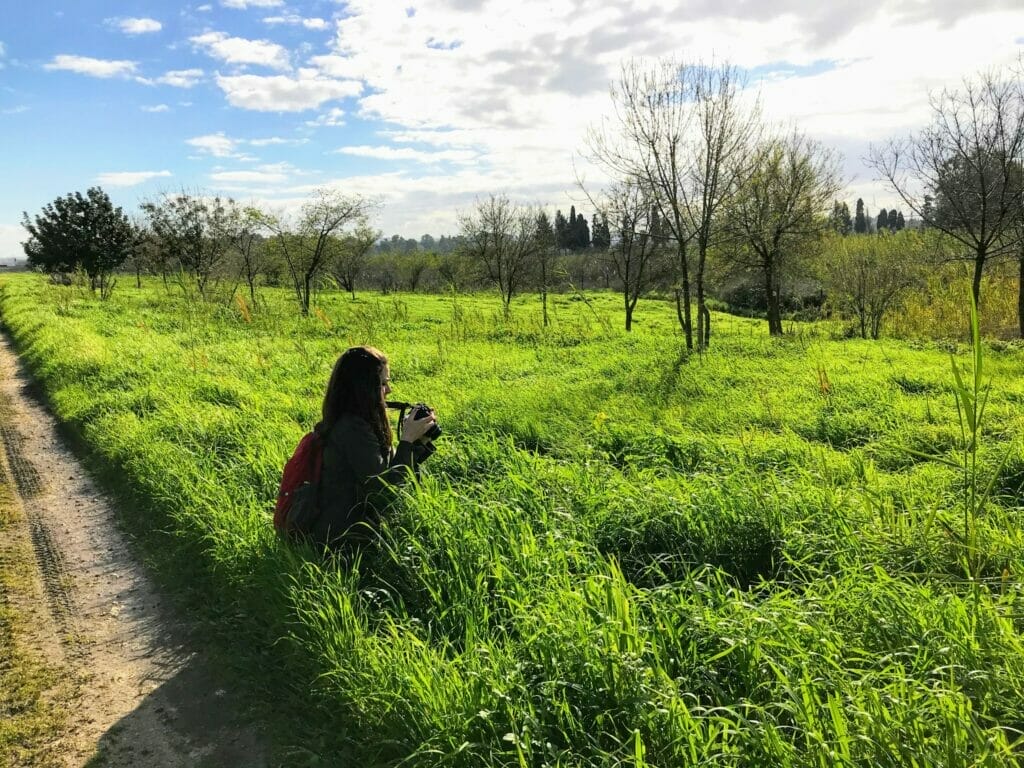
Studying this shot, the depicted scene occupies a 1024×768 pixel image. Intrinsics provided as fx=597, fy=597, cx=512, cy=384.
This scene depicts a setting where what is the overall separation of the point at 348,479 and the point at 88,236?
34.3m

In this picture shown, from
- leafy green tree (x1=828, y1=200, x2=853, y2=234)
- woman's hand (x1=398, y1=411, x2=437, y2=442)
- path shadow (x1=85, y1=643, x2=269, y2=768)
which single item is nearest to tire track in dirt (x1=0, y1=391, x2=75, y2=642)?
path shadow (x1=85, y1=643, x2=269, y2=768)

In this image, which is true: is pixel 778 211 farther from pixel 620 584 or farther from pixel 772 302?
pixel 620 584

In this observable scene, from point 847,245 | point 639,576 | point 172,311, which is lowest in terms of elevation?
point 639,576

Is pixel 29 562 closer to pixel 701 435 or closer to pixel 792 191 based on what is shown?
pixel 701 435

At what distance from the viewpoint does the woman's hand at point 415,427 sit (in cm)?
382

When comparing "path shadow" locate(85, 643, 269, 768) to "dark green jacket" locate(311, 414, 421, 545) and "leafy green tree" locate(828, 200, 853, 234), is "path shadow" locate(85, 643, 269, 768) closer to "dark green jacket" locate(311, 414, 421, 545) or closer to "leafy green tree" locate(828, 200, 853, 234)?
"dark green jacket" locate(311, 414, 421, 545)

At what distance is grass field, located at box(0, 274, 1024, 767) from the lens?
6.84ft

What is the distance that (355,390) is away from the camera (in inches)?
144

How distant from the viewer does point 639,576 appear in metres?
3.44

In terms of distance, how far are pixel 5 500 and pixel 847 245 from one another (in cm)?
2966

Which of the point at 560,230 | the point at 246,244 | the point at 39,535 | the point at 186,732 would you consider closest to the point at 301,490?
the point at 186,732

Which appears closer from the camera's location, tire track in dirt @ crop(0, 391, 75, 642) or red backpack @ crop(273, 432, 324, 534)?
red backpack @ crop(273, 432, 324, 534)

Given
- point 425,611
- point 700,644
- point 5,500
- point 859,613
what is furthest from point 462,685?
point 5,500

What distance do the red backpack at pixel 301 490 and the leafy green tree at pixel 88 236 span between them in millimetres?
31933
